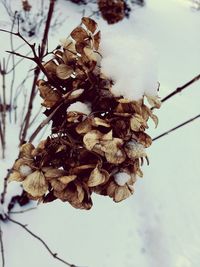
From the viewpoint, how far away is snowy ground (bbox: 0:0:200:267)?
1.24 m

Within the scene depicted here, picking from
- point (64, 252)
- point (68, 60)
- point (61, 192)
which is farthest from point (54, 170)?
point (64, 252)

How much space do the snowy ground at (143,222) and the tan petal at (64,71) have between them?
78cm

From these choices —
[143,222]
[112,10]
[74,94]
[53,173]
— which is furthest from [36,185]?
[112,10]

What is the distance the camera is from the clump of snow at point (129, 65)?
1.65ft

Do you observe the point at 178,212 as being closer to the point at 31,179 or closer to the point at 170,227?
the point at 170,227

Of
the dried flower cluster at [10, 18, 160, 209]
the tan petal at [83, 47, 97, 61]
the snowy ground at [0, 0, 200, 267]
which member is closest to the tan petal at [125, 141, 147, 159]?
the dried flower cluster at [10, 18, 160, 209]

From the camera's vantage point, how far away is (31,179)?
53 centimetres

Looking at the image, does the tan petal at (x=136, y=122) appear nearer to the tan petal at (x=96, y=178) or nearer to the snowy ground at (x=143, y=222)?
the tan petal at (x=96, y=178)

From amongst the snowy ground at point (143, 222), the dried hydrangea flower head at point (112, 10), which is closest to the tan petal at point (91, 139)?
the snowy ground at point (143, 222)

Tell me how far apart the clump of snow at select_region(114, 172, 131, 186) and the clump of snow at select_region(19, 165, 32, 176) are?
0.12 m

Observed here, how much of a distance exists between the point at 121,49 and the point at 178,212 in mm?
1218

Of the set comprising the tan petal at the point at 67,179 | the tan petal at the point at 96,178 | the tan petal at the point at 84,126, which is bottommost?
the tan petal at the point at 67,179

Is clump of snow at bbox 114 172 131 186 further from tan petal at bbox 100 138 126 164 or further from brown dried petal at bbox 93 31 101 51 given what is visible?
brown dried petal at bbox 93 31 101 51

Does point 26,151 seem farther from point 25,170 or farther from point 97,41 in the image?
point 97,41
